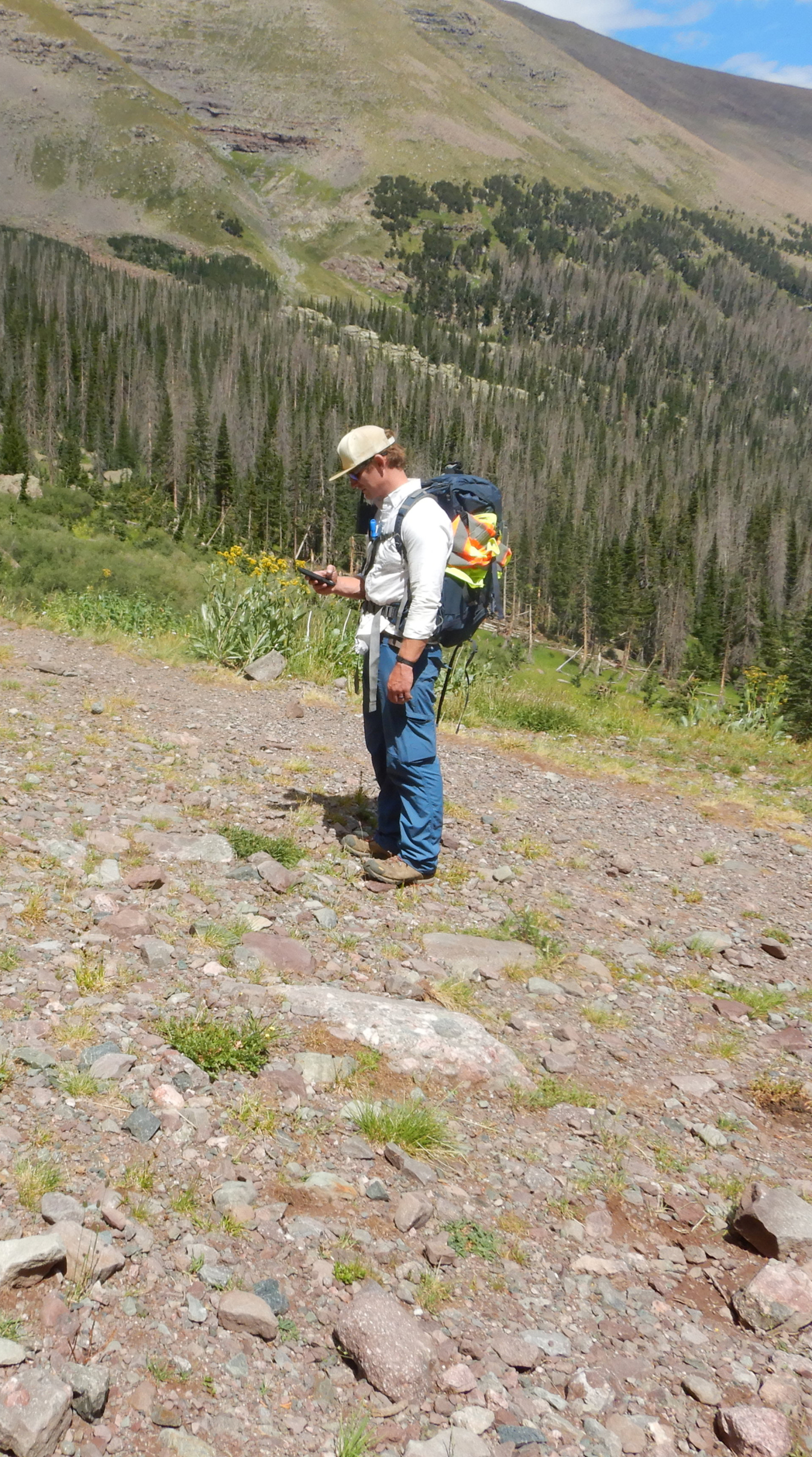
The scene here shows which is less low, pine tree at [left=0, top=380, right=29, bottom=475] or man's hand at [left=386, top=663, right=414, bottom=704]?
man's hand at [left=386, top=663, right=414, bottom=704]

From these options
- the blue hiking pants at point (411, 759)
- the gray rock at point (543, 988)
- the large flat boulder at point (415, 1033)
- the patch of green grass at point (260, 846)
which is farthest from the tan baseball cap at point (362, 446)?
the gray rock at point (543, 988)

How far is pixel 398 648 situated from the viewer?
610 centimetres

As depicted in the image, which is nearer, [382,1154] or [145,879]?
[382,1154]

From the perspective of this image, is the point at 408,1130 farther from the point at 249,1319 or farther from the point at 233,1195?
the point at 249,1319

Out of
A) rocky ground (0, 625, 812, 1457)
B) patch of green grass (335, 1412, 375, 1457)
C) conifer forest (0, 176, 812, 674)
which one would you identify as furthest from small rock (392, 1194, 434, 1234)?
conifer forest (0, 176, 812, 674)

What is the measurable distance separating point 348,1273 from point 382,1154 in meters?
0.66

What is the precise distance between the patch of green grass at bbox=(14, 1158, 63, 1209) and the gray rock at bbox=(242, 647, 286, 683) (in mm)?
9701

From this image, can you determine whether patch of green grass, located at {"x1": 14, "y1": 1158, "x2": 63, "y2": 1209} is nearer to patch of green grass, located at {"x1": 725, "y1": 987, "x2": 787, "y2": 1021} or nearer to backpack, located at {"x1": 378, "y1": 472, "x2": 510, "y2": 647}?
backpack, located at {"x1": 378, "y1": 472, "x2": 510, "y2": 647}

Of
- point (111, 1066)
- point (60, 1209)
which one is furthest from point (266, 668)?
point (60, 1209)

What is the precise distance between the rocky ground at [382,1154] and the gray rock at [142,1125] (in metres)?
0.01

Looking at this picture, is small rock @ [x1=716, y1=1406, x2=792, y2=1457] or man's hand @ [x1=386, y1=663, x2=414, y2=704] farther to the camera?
man's hand @ [x1=386, y1=663, x2=414, y2=704]

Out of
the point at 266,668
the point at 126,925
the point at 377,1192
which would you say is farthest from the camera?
the point at 266,668

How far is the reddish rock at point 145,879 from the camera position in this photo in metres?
5.52

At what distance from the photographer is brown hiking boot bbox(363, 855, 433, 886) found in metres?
6.41
